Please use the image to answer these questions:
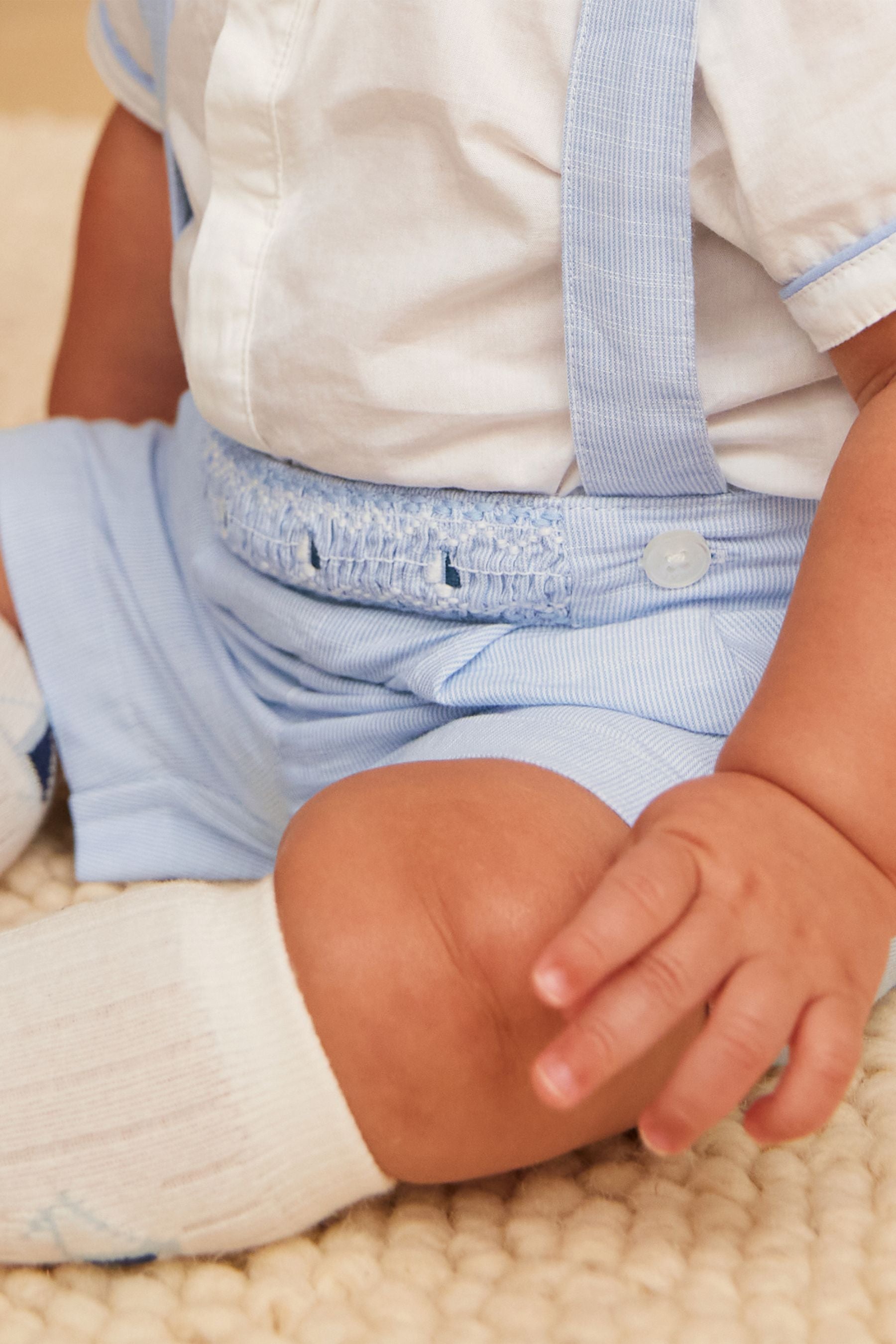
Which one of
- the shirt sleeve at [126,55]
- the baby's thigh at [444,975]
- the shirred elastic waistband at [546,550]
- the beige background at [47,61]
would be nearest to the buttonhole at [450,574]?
the shirred elastic waistband at [546,550]

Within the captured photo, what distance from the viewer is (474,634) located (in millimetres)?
459

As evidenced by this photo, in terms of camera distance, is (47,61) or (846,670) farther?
(47,61)

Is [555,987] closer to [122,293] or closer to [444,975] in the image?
[444,975]

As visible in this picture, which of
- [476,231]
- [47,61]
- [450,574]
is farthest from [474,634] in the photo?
[47,61]

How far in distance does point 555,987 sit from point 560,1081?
19 mm

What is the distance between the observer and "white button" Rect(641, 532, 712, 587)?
448 mm

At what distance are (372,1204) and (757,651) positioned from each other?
0.21 m

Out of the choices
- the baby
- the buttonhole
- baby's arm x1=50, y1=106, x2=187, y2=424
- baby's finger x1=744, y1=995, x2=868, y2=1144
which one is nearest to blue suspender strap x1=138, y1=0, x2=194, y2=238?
the baby

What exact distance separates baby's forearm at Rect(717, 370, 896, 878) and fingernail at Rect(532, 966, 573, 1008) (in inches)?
3.5

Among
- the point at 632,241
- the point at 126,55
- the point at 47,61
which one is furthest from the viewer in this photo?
the point at 47,61

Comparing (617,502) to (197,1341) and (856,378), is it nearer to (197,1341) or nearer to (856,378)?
(856,378)

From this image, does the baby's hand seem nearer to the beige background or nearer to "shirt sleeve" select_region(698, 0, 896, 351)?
"shirt sleeve" select_region(698, 0, 896, 351)

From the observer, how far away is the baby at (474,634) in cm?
34

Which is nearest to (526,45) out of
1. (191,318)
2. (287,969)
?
(191,318)
